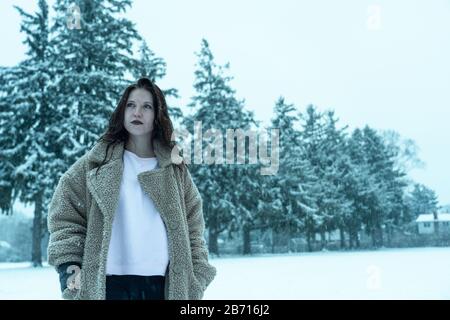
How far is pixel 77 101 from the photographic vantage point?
12484 millimetres

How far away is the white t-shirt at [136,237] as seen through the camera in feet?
5.18

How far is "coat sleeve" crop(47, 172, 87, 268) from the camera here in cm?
152

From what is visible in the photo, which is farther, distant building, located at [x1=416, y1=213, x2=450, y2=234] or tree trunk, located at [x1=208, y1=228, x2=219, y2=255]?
distant building, located at [x1=416, y1=213, x2=450, y2=234]

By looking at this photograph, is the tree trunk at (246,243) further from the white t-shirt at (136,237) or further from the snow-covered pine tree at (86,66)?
the white t-shirt at (136,237)

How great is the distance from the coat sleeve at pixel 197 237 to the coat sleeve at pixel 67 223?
366mm

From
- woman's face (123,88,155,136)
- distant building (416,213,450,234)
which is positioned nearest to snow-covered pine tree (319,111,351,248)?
distant building (416,213,450,234)

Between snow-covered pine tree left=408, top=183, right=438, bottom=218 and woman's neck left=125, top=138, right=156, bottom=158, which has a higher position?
snow-covered pine tree left=408, top=183, right=438, bottom=218

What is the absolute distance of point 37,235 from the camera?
12211 mm

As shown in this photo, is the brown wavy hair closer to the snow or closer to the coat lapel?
the coat lapel

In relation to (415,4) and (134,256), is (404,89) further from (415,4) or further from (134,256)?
(134,256)

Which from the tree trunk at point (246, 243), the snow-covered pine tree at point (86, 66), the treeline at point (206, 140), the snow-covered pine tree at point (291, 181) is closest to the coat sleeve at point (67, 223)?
the snow-covered pine tree at point (86, 66)

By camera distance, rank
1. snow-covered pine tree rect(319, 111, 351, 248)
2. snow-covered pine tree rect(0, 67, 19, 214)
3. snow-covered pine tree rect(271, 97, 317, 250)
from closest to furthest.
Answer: snow-covered pine tree rect(0, 67, 19, 214) → snow-covered pine tree rect(271, 97, 317, 250) → snow-covered pine tree rect(319, 111, 351, 248)

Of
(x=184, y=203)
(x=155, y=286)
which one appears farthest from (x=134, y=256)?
(x=184, y=203)

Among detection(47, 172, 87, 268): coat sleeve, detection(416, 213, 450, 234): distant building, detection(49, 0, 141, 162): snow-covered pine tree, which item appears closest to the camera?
detection(47, 172, 87, 268): coat sleeve
